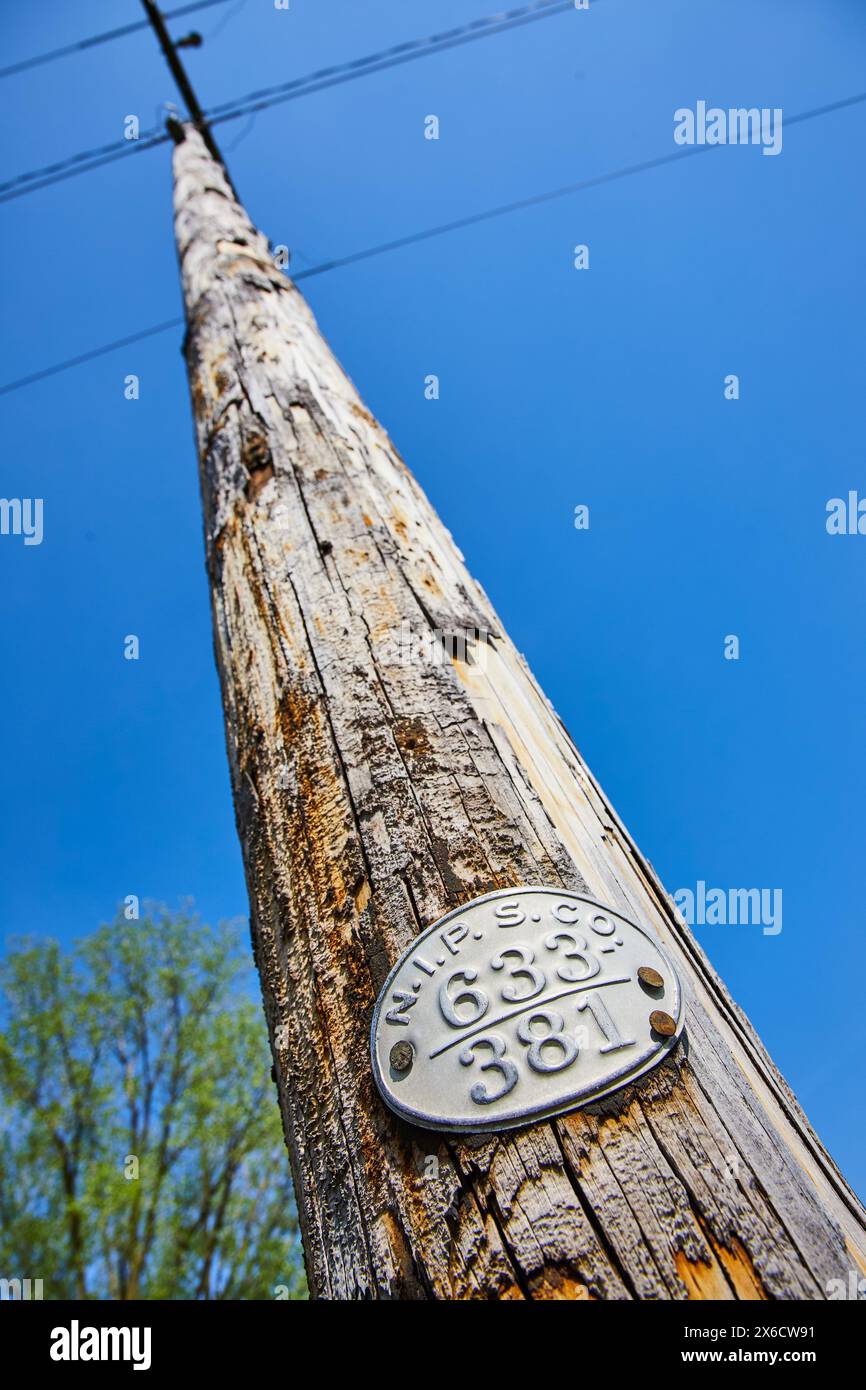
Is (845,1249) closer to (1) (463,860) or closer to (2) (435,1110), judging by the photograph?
(2) (435,1110)

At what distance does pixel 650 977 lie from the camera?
0.80m

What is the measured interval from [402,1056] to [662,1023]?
273mm

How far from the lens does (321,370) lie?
7.44 feet

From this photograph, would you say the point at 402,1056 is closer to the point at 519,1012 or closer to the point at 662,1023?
the point at 519,1012

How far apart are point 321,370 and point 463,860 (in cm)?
185

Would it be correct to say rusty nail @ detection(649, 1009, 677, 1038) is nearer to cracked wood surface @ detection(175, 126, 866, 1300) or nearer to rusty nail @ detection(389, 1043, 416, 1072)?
cracked wood surface @ detection(175, 126, 866, 1300)

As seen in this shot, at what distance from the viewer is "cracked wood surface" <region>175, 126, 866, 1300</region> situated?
63cm

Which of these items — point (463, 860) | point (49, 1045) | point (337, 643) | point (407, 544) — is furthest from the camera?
point (49, 1045)

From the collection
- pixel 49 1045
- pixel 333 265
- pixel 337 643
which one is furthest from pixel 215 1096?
pixel 337 643

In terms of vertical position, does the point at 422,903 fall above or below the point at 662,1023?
above

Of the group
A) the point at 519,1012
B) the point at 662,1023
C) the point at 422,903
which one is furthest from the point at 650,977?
the point at 422,903

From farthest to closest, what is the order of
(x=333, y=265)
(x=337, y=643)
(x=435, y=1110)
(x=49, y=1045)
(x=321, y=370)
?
1. (x=49, y=1045)
2. (x=333, y=265)
3. (x=321, y=370)
4. (x=337, y=643)
5. (x=435, y=1110)

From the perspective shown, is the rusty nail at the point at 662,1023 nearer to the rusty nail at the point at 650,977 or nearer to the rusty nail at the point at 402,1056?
the rusty nail at the point at 650,977

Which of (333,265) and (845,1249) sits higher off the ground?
(333,265)
